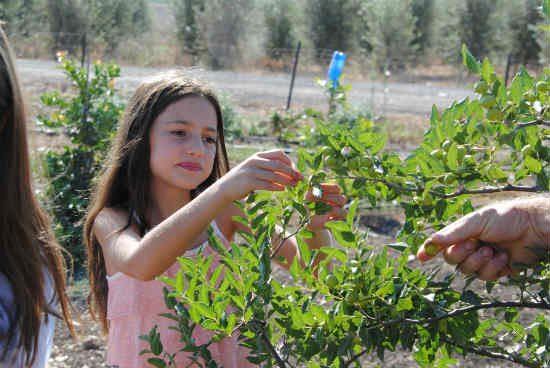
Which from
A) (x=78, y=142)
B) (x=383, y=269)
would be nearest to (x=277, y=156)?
(x=383, y=269)

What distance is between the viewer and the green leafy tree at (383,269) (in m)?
1.01

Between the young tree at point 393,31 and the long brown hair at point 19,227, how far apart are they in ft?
75.7

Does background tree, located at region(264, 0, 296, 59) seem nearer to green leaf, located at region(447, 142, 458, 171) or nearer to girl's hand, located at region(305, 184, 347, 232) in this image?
girl's hand, located at region(305, 184, 347, 232)

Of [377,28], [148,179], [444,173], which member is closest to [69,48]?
[377,28]

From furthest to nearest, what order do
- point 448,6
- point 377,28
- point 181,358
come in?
point 448,6, point 377,28, point 181,358

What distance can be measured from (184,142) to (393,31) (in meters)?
23.8

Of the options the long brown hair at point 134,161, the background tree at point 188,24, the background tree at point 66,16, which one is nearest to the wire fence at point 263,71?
the background tree at point 188,24

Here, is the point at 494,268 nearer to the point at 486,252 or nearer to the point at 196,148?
the point at 486,252

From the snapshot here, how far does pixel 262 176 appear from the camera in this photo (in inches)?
48.1

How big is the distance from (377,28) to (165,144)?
24171 mm

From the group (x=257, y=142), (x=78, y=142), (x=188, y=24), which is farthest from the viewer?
(x=188, y=24)

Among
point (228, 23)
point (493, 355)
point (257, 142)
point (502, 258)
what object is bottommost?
point (257, 142)

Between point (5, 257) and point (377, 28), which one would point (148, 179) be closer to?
point (5, 257)

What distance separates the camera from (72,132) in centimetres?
468
